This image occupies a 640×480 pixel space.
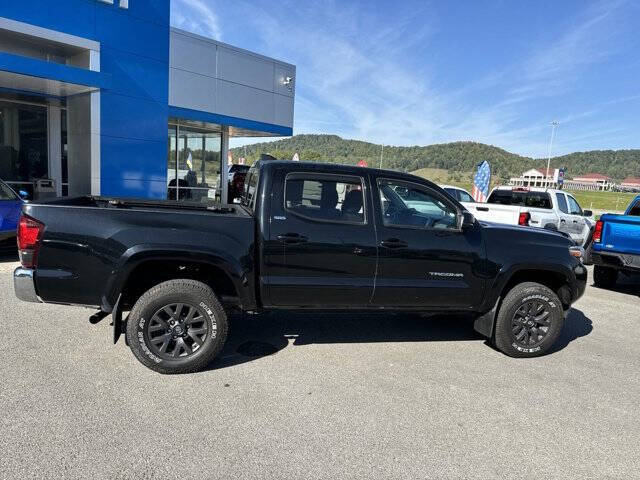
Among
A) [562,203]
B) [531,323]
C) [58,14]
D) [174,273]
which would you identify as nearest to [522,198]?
[562,203]

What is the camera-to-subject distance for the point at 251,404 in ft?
11.8

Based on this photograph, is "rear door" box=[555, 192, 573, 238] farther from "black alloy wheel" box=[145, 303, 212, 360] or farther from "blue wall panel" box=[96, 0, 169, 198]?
"blue wall panel" box=[96, 0, 169, 198]

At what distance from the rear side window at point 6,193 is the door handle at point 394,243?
7.19 m

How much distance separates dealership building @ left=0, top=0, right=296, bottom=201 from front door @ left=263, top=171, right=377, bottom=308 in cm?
891

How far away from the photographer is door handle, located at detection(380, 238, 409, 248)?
4457mm

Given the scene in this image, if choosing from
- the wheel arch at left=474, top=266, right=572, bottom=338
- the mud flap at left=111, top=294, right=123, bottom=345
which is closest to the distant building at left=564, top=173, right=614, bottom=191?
the wheel arch at left=474, top=266, right=572, bottom=338

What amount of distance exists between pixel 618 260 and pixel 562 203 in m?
4.57

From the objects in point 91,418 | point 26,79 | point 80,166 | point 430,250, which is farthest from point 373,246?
point 80,166

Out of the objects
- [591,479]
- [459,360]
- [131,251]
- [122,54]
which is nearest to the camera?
[591,479]

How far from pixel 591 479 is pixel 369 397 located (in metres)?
1.60

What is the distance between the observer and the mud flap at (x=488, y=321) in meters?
4.91

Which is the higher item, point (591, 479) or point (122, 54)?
point (122, 54)

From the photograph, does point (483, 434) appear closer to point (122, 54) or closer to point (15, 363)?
point (15, 363)

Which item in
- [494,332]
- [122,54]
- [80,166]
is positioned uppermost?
[122,54]
